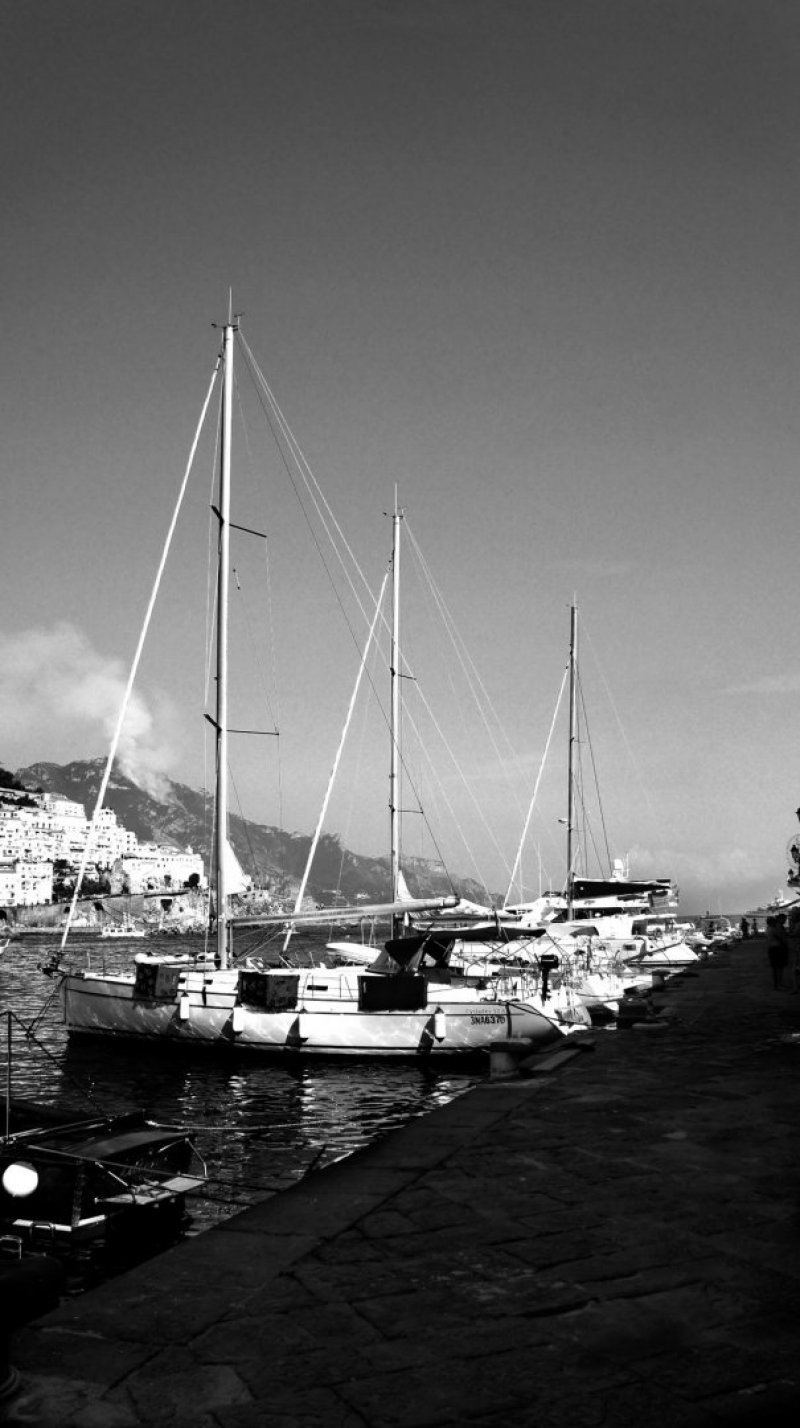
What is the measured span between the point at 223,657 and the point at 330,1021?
1031 centimetres

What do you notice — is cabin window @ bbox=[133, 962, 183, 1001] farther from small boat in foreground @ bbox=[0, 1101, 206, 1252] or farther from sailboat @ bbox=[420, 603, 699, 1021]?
small boat in foreground @ bbox=[0, 1101, 206, 1252]

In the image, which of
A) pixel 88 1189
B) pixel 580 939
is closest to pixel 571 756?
pixel 580 939

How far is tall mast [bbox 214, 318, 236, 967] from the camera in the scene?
2633cm

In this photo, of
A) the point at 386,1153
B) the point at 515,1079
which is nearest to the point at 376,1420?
the point at 386,1153

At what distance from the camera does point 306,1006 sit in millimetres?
23766

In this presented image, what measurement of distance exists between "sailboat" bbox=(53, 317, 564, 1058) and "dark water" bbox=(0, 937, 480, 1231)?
48 centimetres

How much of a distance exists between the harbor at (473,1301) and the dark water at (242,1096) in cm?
527

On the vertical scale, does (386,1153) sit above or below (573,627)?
below

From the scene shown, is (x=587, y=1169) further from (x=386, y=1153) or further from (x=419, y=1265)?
(x=419, y=1265)

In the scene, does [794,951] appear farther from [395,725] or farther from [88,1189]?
[88,1189]

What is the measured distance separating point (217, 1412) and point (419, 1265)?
6.10 feet

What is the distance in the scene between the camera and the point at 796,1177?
290 inches

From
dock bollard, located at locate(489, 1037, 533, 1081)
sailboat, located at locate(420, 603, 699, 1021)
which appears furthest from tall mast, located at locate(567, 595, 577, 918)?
dock bollard, located at locate(489, 1037, 533, 1081)

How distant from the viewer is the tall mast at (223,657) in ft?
86.4
